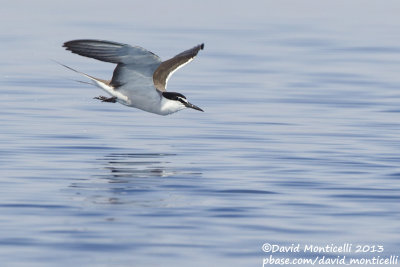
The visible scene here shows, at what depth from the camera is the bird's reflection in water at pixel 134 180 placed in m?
14.0

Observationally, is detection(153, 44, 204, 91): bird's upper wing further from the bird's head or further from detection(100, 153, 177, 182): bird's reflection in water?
detection(100, 153, 177, 182): bird's reflection in water

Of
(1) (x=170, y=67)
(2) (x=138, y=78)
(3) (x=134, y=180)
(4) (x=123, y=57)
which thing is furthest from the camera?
(1) (x=170, y=67)

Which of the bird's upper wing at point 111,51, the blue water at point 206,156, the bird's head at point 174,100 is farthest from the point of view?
the bird's head at point 174,100

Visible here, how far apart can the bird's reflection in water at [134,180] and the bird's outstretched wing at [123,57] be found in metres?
1.17

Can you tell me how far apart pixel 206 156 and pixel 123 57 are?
240cm

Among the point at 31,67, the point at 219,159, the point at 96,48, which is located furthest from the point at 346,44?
the point at 96,48

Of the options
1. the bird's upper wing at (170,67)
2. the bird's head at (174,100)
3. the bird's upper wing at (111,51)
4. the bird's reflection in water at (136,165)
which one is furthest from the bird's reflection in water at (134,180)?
the bird's upper wing at (111,51)

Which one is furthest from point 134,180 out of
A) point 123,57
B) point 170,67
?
point 170,67

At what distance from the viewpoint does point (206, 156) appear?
17.3 meters

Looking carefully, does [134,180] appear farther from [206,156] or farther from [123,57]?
[206,156]

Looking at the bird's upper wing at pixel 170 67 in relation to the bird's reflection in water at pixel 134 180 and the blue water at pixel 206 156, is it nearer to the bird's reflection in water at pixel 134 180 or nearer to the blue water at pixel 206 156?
the blue water at pixel 206 156

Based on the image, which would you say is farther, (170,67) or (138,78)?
(170,67)

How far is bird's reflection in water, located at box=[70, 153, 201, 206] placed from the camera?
46.1ft

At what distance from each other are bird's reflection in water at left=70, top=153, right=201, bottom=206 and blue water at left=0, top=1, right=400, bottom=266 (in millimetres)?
38
